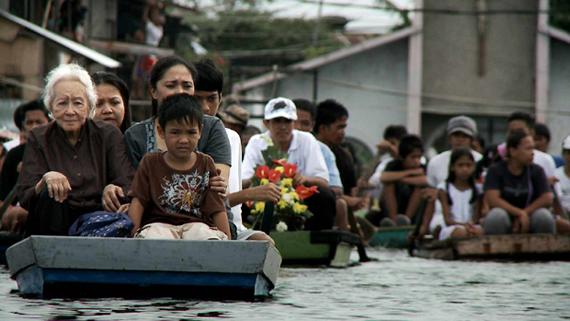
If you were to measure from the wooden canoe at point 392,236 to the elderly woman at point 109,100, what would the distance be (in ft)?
33.5

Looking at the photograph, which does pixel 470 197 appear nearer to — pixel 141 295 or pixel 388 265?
pixel 388 265

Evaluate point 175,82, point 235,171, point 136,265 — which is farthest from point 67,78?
point 136,265

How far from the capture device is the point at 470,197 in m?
19.2

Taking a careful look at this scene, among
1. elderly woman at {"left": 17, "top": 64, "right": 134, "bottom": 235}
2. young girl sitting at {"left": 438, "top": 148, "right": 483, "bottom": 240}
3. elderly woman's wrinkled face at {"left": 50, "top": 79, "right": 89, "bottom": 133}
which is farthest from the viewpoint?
young girl sitting at {"left": 438, "top": 148, "right": 483, "bottom": 240}

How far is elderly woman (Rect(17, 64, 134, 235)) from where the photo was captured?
10.5 metres

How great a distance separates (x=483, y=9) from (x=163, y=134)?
3518 cm

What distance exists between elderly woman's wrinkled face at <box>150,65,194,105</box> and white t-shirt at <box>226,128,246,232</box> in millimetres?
561

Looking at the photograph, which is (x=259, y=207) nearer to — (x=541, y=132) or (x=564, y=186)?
(x=564, y=186)

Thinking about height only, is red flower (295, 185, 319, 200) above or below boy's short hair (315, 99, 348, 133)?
below

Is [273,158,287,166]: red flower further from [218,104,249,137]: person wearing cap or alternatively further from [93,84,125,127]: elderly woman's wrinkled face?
[93,84,125,127]: elderly woman's wrinkled face

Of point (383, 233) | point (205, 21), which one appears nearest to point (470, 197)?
point (383, 233)

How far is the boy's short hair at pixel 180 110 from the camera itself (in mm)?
9969

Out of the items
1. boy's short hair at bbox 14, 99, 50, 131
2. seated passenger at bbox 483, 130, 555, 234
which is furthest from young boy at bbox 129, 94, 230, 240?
seated passenger at bbox 483, 130, 555, 234

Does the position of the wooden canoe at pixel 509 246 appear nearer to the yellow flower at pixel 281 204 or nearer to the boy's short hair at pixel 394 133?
the yellow flower at pixel 281 204
